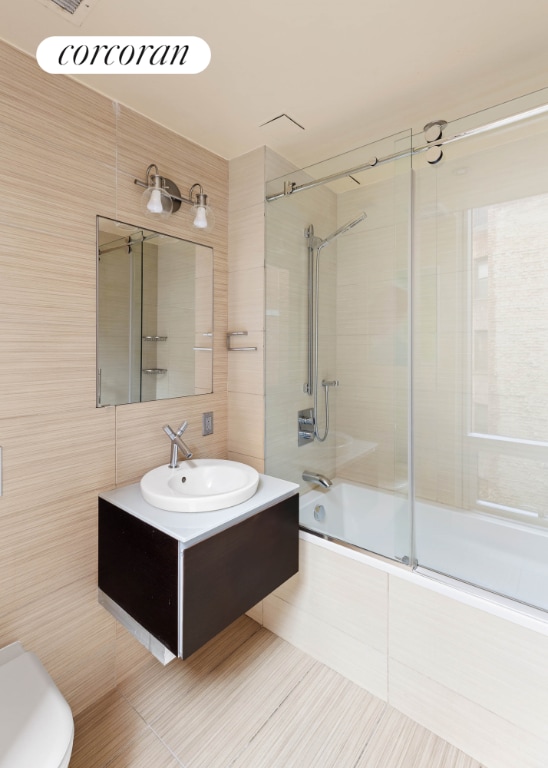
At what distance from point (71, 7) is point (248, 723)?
243 centimetres

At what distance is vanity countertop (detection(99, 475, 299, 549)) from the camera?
1203 millimetres

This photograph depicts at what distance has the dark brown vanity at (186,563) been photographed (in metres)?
1.18

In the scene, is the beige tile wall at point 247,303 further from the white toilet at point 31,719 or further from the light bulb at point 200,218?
the white toilet at point 31,719

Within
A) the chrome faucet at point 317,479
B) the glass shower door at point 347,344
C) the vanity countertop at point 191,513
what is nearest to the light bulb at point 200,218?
the glass shower door at point 347,344

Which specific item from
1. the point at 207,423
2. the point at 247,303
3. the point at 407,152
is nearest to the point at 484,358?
the point at 407,152

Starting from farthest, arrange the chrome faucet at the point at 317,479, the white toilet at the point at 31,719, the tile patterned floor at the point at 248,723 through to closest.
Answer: the chrome faucet at the point at 317,479
the tile patterned floor at the point at 248,723
the white toilet at the point at 31,719

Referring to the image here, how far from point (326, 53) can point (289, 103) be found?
286 millimetres

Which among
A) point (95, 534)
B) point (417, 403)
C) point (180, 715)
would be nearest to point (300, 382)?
point (417, 403)

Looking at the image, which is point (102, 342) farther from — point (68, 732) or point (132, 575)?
point (68, 732)

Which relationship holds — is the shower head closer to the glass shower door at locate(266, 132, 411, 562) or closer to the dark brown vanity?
the glass shower door at locate(266, 132, 411, 562)

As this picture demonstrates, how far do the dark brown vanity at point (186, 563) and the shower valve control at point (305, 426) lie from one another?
557 millimetres

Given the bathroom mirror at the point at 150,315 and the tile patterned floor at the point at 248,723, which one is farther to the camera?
the bathroom mirror at the point at 150,315

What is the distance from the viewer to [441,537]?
5.80 feet

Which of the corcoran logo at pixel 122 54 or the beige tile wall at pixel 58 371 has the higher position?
the corcoran logo at pixel 122 54
